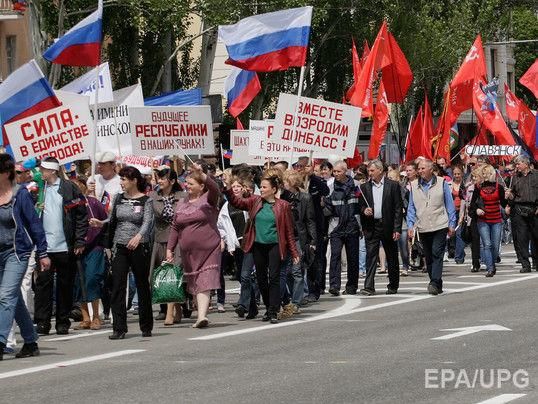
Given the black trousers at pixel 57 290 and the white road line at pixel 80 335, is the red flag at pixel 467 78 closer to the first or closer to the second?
the black trousers at pixel 57 290

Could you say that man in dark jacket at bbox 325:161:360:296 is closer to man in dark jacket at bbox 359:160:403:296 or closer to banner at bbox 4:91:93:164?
man in dark jacket at bbox 359:160:403:296

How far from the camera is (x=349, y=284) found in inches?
821

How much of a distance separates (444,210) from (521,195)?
14.1 ft

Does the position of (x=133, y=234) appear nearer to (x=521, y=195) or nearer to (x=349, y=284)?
(x=349, y=284)

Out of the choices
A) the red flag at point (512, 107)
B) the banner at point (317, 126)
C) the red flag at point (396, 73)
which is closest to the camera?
the banner at point (317, 126)

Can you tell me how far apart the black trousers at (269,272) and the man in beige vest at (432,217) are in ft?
11.4

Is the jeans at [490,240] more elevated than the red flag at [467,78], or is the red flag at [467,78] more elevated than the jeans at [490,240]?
the red flag at [467,78]

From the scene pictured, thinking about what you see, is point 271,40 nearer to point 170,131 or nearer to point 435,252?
point 170,131

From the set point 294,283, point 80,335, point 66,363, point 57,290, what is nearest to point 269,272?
point 294,283

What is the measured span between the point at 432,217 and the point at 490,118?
14.6 meters

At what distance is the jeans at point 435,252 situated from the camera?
20.2 metres

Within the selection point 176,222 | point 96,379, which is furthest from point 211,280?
point 96,379

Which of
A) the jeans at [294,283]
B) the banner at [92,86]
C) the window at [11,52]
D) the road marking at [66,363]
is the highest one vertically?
the window at [11,52]

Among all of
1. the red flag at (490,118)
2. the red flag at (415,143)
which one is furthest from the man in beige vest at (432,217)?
the red flag at (415,143)
